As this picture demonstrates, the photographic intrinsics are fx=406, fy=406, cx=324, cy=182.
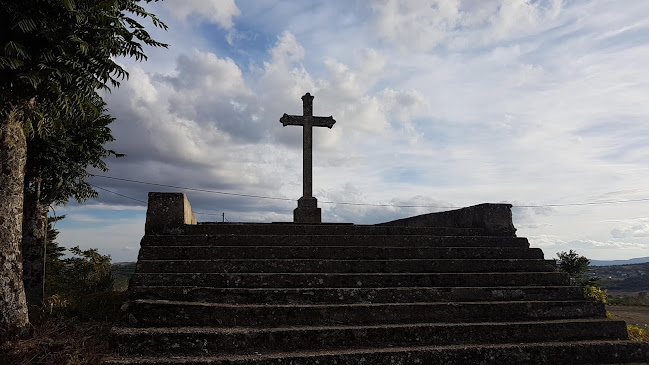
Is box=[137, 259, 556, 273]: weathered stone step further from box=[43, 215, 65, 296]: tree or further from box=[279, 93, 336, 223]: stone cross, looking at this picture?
box=[43, 215, 65, 296]: tree

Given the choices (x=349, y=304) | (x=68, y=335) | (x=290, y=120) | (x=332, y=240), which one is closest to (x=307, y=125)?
(x=290, y=120)

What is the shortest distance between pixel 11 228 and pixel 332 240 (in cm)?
514

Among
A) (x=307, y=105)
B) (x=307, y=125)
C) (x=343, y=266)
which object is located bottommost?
(x=343, y=266)

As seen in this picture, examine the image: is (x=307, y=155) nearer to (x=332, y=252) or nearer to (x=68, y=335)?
(x=332, y=252)

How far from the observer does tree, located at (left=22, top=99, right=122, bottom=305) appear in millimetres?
11414

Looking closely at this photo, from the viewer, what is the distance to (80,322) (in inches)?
251

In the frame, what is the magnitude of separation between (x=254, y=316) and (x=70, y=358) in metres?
2.21

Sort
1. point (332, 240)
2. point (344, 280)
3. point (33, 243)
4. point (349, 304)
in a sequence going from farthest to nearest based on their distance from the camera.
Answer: point (33, 243) → point (332, 240) → point (344, 280) → point (349, 304)

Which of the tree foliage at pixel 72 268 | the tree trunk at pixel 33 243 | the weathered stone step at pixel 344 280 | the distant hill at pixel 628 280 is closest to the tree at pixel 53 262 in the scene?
the tree foliage at pixel 72 268

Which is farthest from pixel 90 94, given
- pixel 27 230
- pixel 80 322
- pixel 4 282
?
pixel 27 230

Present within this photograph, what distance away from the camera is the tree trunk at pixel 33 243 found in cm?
1141

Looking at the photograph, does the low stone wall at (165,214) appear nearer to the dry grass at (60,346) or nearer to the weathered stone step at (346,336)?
the dry grass at (60,346)

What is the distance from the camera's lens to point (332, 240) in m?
7.74

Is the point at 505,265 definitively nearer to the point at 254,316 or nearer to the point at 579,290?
the point at 579,290
